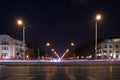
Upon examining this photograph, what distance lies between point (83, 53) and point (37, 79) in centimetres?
17394

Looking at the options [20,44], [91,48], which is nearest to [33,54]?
[20,44]

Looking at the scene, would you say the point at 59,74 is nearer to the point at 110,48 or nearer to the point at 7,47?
the point at 7,47

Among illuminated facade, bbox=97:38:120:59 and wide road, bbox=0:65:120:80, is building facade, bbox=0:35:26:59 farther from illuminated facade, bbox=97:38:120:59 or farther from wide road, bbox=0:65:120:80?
wide road, bbox=0:65:120:80

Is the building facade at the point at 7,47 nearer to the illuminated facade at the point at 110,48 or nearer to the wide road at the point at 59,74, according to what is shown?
the illuminated facade at the point at 110,48

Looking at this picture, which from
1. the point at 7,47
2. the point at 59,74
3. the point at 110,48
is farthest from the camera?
the point at 110,48

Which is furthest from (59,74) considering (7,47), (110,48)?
(110,48)

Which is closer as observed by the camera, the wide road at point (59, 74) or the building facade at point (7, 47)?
the wide road at point (59, 74)

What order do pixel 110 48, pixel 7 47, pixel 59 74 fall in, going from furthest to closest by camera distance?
pixel 110 48 < pixel 7 47 < pixel 59 74

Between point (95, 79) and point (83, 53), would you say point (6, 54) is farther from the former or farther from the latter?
point (95, 79)

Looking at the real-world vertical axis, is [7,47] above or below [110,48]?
above

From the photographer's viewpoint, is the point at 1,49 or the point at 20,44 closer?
the point at 1,49

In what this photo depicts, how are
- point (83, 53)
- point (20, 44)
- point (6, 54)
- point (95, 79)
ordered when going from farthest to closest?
1. point (83, 53)
2. point (20, 44)
3. point (6, 54)
4. point (95, 79)

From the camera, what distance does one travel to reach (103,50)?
192 meters

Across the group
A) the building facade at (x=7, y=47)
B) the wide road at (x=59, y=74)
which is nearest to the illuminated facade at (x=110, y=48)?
the building facade at (x=7, y=47)
